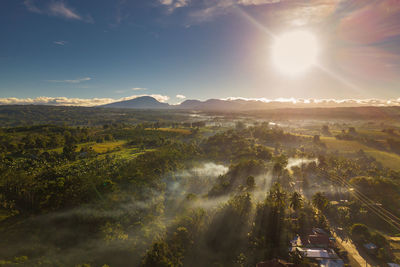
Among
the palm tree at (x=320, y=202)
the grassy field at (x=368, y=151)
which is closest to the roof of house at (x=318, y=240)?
the palm tree at (x=320, y=202)

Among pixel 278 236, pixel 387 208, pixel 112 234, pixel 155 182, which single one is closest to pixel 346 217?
pixel 387 208

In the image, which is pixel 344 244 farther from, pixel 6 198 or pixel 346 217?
pixel 6 198

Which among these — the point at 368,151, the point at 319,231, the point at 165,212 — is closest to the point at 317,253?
the point at 319,231

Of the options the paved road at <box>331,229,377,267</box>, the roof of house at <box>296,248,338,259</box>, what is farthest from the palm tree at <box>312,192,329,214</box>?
the roof of house at <box>296,248,338,259</box>

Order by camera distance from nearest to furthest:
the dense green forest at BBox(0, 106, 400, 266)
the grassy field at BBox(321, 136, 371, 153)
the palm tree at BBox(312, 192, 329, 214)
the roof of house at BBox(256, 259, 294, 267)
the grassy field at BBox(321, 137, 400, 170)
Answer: the roof of house at BBox(256, 259, 294, 267)
the dense green forest at BBox(0, 106, 400, 266)
the palm tree at BBox(312, 192, 329, 214)
the grassy field at BBox(321, 137, 400, 170)
the grassy field at BBox(321, 136, 371, 153)

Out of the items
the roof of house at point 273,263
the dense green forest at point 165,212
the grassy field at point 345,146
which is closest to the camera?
the roof of house at point 273,263

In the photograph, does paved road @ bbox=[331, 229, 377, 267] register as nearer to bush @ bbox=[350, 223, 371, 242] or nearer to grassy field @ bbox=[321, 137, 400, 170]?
→ bush @ bbox=[350, 223, 371, 242]

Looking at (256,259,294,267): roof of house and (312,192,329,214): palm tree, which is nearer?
(256,259,294,267): roof of house

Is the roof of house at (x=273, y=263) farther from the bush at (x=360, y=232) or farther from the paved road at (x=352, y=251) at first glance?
the bush at (x=360, y=232)
